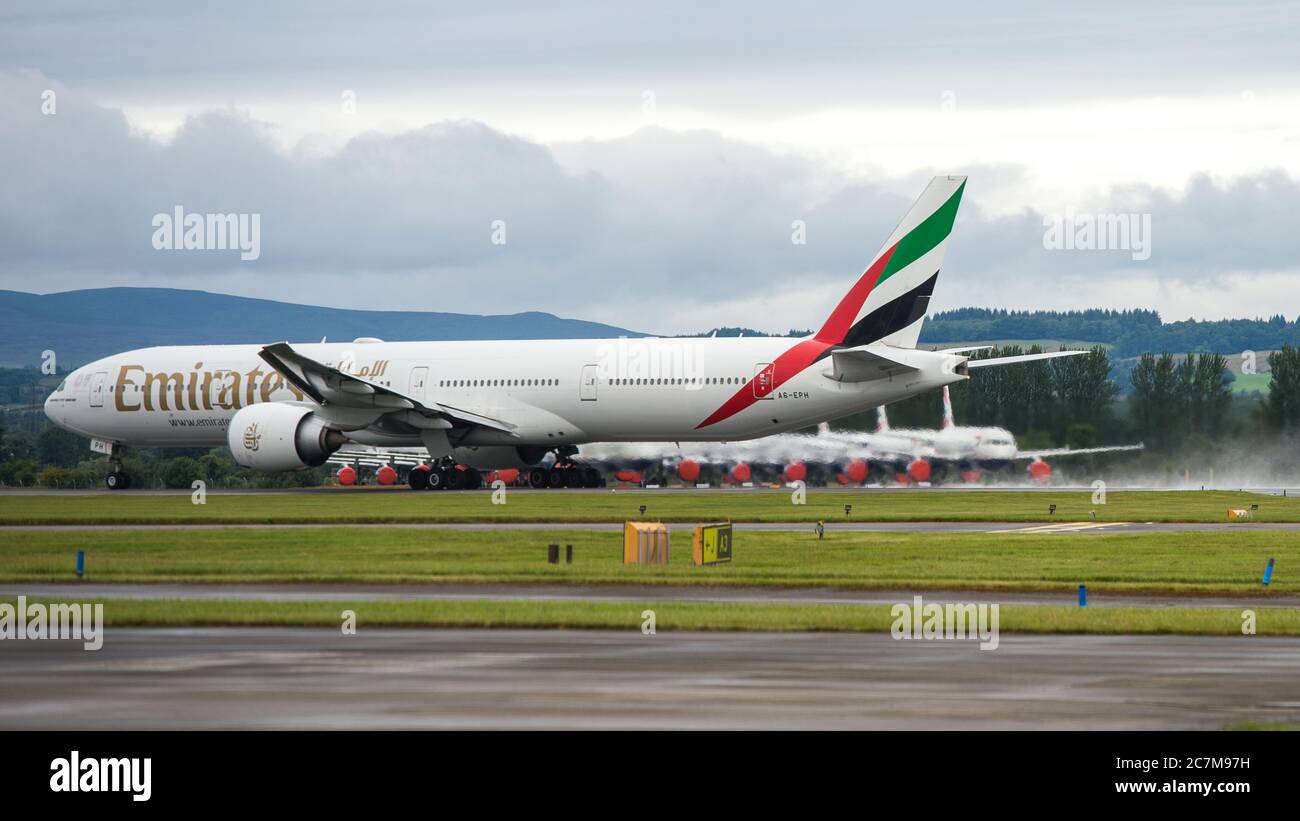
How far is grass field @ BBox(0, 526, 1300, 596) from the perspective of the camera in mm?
28594

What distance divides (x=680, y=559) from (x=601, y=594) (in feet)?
22.8

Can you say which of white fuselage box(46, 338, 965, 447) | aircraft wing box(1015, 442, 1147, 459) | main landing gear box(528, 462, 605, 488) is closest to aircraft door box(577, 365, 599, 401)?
white fuselage box(46, 338, 965, 447)

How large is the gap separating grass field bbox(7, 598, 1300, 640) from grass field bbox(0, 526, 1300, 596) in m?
3.94

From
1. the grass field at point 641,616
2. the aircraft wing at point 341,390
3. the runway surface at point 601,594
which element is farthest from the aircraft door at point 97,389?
the grass field at point 641,616

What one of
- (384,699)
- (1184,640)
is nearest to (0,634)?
(384,699)

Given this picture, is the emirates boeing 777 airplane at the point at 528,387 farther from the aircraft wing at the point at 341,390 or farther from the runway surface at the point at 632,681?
the runway surface at the point at 632,681

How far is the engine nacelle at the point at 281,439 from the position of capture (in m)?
58.8

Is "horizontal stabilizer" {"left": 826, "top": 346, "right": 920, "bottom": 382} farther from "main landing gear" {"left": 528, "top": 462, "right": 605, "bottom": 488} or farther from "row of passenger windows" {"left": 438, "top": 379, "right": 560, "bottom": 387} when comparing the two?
"main landing gear" {"left": 528, "top": 462, "right": 605, "bottom": 488}

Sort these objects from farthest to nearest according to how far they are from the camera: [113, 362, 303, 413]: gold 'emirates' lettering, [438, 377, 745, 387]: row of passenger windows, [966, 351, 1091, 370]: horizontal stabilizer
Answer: [113, 362, 303, 413]: gold 'emirates' lettering, [438, 377, 745, 387]: row of passenger windows, [966, 351, 1091, 370]: horizontal stabilizer

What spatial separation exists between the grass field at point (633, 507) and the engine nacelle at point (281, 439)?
1365 mm

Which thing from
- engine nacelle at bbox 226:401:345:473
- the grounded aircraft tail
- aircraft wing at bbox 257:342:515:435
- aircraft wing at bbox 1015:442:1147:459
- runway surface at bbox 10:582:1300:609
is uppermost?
the grounded aircraft tail

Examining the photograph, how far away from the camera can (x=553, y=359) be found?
6081 cm

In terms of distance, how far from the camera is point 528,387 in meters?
60.8

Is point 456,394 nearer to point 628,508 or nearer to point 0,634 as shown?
point 628,508
